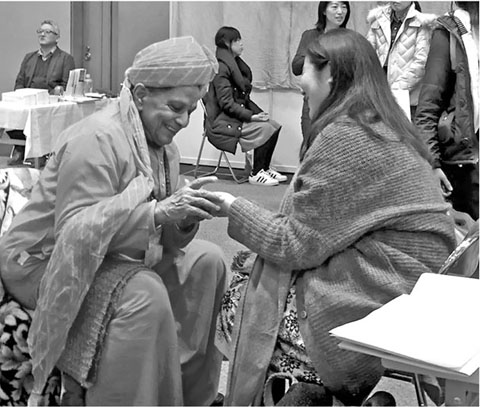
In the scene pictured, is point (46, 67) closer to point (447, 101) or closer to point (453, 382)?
point (447, 101)

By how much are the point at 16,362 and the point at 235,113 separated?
4625 mm

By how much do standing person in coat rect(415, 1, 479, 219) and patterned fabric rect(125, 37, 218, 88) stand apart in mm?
1060

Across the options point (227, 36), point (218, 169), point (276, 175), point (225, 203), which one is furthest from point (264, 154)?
point (225, 203)

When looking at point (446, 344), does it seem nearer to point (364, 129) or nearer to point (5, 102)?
point (364, 129)

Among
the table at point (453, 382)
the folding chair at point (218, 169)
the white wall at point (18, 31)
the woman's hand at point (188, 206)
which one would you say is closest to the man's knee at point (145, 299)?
the woman's hand at point (188, 206)

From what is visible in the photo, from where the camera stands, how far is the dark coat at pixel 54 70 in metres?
7.10

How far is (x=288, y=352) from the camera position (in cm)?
191

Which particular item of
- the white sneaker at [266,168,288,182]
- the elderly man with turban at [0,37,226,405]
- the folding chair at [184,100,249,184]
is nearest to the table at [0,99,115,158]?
the folding chair at [184,100,249,184]

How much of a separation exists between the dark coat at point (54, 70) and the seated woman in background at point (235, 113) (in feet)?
4.96

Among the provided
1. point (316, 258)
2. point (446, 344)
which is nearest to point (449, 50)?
point (316, 258)

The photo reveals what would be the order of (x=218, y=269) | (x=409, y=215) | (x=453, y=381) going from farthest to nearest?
1. (x=218, y=269)
2. (x=409, y=215)
3. (x=453, y=381)

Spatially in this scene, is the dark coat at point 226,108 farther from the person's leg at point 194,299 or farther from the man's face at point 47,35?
the person's leg at point 194,299

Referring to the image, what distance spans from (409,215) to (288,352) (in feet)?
1.51

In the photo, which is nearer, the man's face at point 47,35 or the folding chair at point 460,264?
the folding chair at point 460,264
